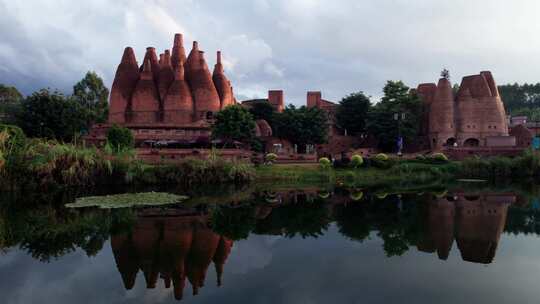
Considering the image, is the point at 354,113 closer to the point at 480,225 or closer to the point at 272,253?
the point at 480,225

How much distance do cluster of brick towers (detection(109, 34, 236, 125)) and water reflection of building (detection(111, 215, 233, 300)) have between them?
27.8 m

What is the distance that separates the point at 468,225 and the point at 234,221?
8.77 meters

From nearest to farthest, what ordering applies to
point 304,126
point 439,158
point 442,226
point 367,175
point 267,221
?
point 442,226, point 267,221, point 367,175, point 439,158, point 304,126

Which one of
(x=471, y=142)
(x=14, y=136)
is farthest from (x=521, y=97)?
(x=14, y=136)

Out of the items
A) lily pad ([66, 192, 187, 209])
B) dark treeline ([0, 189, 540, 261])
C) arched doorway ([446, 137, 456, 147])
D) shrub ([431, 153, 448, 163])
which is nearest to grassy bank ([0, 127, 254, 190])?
dark treeline ([0, 189, 540, 261])

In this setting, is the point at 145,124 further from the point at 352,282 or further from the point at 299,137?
the point at 352,282

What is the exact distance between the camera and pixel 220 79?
147ft

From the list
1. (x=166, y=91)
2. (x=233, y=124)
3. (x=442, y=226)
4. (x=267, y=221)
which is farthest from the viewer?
(x=166, y=91)

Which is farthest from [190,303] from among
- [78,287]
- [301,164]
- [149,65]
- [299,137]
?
[149,65]

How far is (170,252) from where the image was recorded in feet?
34.2

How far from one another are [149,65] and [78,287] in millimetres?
37404

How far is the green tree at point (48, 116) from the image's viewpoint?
120 feet

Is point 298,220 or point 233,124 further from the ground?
point 233,124

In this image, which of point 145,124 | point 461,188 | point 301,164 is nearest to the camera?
point 461,188
